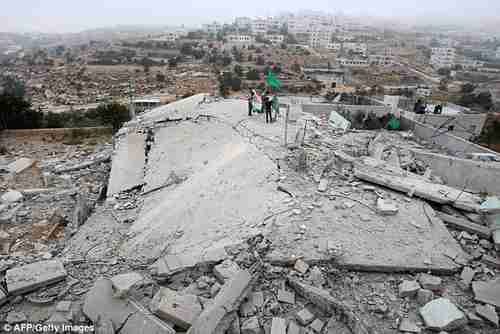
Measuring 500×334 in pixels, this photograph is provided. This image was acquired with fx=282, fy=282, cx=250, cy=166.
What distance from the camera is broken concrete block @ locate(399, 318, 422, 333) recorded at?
2883mm

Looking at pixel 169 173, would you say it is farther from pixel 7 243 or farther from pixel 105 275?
pixel 105 275

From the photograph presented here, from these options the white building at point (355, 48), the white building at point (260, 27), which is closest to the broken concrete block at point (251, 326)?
the white building at point (355, 48)

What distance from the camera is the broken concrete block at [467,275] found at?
348cm

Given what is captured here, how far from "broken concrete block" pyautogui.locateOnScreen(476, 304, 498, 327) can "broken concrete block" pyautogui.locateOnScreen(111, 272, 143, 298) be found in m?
3.84

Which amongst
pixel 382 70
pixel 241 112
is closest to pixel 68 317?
pixel 241 112

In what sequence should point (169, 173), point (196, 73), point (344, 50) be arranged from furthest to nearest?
point (344, 50), point (196, 73), point (169, 173)

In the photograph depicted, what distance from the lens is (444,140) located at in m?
10.0

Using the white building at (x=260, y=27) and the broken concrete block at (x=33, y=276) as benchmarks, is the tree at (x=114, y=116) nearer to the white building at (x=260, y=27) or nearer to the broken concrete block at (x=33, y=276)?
the broken concrete block at (x=33, y=276)

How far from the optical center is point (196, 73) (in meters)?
39.6

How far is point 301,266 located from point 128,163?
710cm

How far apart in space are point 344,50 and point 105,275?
76.6 metres

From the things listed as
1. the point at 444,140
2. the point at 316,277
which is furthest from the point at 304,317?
the point at 444,140

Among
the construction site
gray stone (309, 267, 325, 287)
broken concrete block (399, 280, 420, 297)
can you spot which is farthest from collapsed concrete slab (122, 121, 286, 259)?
broken concrete block (399, 280, 420, 297)

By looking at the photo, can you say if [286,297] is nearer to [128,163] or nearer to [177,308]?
[177,308]
